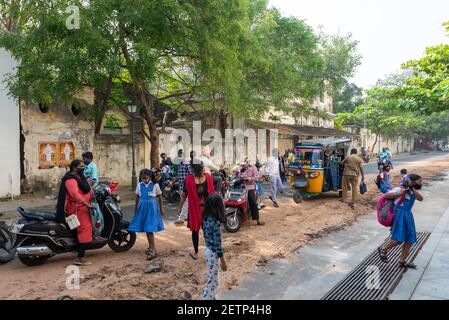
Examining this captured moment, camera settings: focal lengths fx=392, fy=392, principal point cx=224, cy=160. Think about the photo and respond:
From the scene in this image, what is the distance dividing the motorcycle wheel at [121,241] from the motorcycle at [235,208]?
2.15m

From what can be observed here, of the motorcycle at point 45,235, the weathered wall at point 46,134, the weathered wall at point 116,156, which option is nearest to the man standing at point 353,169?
the motorcycle at point 45,235

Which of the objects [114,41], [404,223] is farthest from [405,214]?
[114,41]

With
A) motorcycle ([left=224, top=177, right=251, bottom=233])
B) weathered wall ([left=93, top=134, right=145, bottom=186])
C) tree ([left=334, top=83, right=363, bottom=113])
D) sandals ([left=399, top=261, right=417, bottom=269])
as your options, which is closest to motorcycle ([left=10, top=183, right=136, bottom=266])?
motorcycle ([left=224, top=177, right=251, bottom=233])

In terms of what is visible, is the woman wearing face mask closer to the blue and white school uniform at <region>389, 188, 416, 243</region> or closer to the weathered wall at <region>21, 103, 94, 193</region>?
the blue and white school uniform at <region>389, 188, 416, 243</region>

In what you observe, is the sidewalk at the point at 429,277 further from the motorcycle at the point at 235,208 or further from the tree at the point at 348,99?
the tree at the point at 348,99

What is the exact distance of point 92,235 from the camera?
251 inches

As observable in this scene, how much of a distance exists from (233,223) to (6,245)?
430 centimetres

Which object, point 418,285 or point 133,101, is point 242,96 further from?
point 418,285

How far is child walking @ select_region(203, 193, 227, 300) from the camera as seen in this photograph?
473 centimetres

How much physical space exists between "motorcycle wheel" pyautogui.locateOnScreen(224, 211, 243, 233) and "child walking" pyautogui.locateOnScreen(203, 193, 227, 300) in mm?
2886

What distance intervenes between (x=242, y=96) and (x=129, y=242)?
1102cm

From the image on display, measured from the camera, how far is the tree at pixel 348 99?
56781mm

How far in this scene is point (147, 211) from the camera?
21.5 ft

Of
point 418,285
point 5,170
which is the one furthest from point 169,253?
point 5,170
